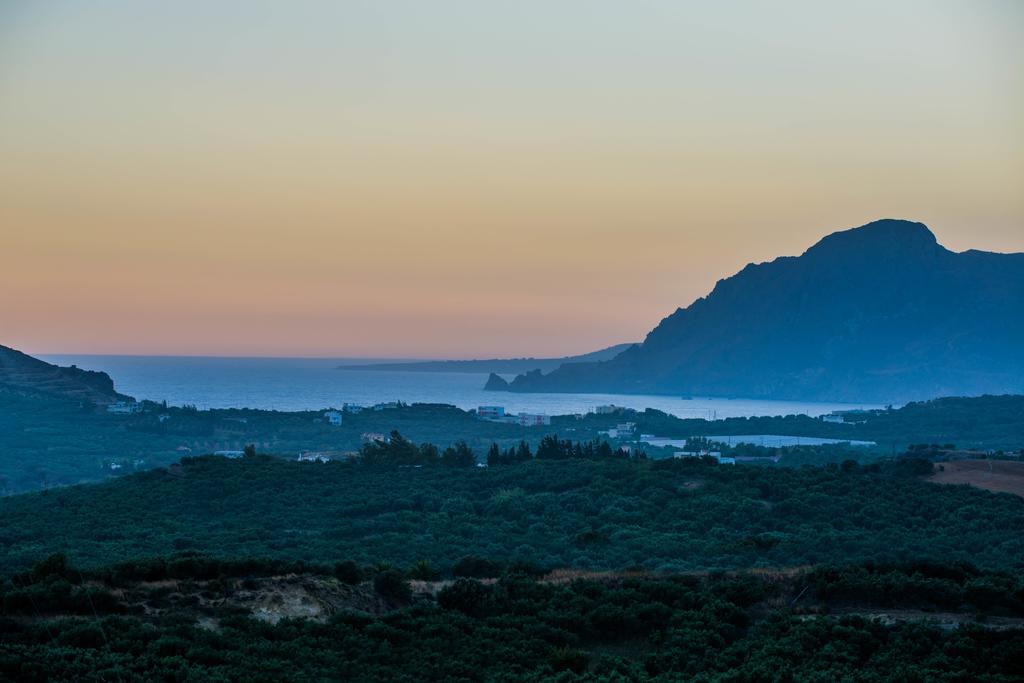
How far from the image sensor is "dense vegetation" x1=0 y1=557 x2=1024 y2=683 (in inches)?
499

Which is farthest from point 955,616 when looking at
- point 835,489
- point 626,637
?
point 835,489

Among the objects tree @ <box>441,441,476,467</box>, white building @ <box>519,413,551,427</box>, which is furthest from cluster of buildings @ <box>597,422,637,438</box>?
tree @ <box>441,441,476,467</box>

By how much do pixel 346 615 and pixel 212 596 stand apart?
2.18 m

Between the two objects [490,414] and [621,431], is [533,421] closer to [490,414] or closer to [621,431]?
[490,414]

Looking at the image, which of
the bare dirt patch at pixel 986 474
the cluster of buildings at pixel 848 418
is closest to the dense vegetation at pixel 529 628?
the bare dirt patch at pixel 986 474

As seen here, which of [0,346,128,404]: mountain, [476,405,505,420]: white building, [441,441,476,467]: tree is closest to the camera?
[441,441,476,467]: tree

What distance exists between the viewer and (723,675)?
1299cm

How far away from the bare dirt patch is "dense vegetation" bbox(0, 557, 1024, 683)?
2084cm

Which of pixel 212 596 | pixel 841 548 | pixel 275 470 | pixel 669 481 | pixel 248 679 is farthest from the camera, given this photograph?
pixel 275 470

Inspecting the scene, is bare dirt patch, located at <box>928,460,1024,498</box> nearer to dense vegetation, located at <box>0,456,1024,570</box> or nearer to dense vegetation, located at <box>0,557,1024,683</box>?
dense vegetation, located at <box>0,456,1024,570</box>

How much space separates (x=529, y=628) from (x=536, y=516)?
751 inches

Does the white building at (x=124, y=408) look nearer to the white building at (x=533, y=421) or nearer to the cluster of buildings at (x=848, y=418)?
the white building at (x=533, y=421)

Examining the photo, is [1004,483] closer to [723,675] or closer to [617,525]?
[617,525]

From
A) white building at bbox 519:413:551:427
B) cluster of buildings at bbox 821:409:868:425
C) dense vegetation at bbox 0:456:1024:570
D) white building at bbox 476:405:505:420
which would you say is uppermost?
cluster of buildings at bbox 821:409:868:425
